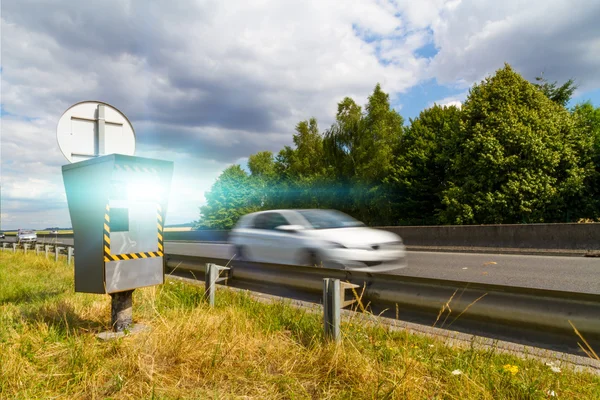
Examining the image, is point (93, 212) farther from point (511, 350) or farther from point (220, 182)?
point (220, 182)

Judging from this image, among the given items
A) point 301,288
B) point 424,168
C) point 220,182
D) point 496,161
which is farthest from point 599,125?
point 220,182

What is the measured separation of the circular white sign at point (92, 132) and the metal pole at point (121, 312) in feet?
6.45

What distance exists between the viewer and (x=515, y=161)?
26812 millimetres

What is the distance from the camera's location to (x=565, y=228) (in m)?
13.4

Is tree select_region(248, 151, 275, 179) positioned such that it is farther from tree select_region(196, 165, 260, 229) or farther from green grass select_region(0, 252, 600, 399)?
green grass select_region(0, 252, 600, 399)

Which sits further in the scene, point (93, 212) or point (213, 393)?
point (93, 212)

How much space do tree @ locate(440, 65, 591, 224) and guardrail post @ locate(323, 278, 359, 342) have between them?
25.2 meters

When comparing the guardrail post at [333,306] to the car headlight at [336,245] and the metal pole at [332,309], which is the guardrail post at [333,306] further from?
the car headlight at [336,245]

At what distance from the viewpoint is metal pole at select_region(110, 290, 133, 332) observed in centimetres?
462

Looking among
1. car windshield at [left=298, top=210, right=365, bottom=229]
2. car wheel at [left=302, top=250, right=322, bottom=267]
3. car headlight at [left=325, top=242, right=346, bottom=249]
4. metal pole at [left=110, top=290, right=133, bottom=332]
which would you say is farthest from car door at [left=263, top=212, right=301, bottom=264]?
metal pole at [left=110, top=290, right=133, bottom=332]

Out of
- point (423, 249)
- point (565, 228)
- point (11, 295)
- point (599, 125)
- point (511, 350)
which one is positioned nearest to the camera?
point (511, 350)

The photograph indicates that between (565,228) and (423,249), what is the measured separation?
497 centimetres

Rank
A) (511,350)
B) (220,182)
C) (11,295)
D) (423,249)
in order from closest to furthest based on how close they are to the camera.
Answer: (511,350)
(11,295)
(423,249)
(220,182)

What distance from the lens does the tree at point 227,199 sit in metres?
69.4
